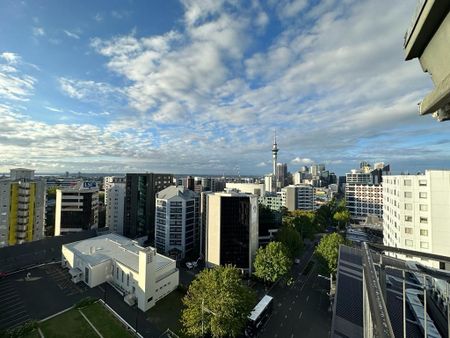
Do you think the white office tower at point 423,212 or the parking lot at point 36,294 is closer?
the parking lot at point 36,294

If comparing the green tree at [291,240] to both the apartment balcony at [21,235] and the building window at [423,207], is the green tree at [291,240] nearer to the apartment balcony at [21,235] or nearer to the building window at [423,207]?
the building window at [423,207]

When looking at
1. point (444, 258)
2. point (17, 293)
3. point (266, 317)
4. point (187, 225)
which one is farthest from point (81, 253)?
point (444, 258)

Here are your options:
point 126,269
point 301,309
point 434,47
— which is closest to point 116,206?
point 126,269

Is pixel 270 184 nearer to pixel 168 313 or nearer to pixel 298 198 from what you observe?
pixel 298 198

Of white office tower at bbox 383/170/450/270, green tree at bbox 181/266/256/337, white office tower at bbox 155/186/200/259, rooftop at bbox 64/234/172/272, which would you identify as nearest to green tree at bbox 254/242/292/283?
green tree at bbox 181/266/256/337

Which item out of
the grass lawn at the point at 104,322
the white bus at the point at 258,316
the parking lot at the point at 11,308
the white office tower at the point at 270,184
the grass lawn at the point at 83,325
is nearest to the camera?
the grass lawn at the point at 83,325

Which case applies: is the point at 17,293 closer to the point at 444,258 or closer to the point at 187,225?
the point at 187,225

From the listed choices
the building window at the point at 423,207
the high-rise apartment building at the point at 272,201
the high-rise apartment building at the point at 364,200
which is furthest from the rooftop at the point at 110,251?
the high-rise apartment building at the point at 364,200
